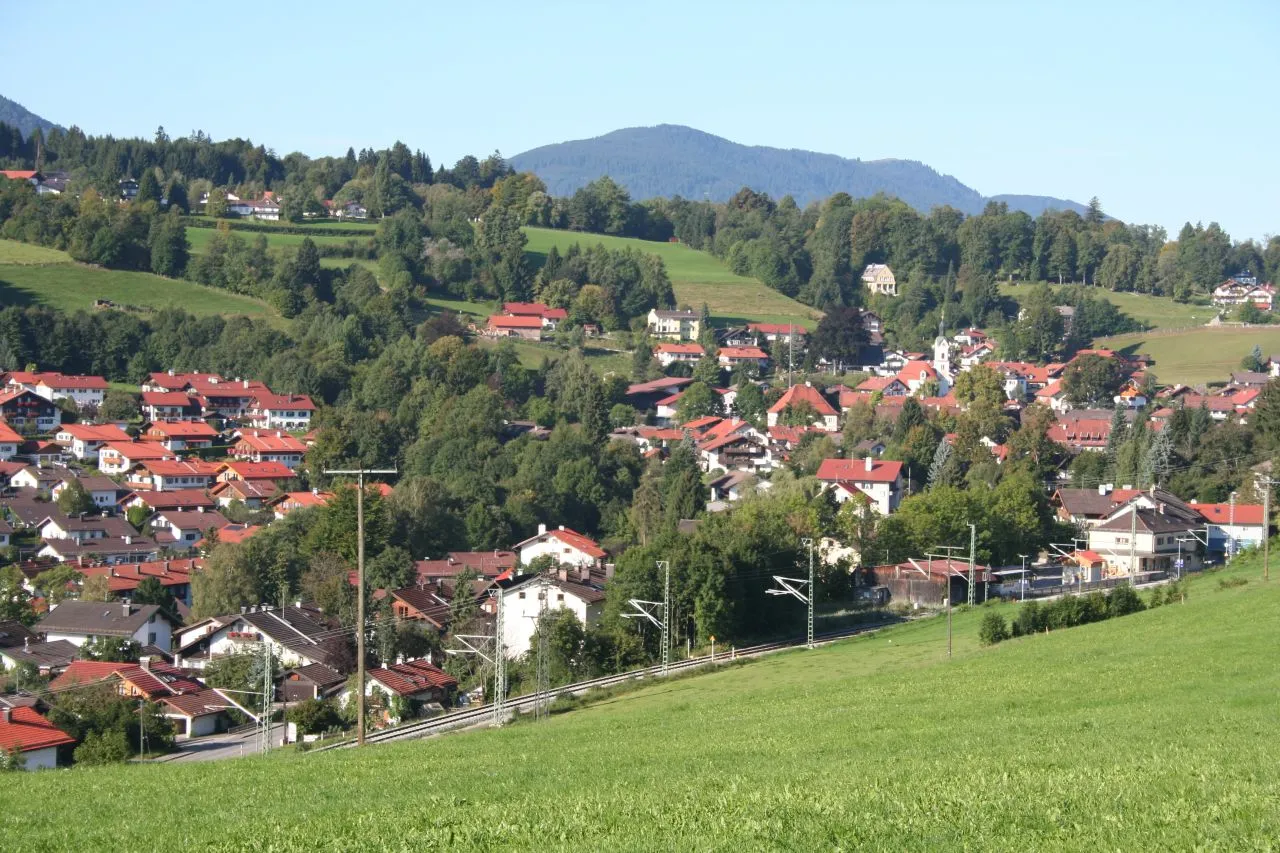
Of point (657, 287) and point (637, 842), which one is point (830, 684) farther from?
point (657, 287)

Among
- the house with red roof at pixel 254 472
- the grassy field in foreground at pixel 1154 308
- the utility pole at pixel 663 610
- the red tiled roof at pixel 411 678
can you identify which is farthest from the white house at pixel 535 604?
the grassy field in foreground at pixel 1154 308

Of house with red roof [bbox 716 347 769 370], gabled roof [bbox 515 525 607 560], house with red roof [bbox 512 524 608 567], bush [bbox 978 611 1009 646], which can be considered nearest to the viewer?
bush [bbox 978 611 1009 646]

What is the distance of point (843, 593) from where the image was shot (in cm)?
4653

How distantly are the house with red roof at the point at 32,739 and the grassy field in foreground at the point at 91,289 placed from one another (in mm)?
58902

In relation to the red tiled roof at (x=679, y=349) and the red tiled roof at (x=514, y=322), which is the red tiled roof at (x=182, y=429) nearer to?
the red tiled roof at (x=514, y=322)

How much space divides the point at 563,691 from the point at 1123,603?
1261 cm

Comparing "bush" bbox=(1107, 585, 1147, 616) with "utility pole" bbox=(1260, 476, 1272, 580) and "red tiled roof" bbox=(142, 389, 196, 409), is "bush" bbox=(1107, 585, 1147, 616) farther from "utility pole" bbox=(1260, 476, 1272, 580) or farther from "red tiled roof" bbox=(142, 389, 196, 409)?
"red tiled roof" bbox=(142, 389, 196, 409)

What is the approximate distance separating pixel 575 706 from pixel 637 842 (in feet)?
69.9

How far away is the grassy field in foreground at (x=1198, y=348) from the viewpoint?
87750 mm

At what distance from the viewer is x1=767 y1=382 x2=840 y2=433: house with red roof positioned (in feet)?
249

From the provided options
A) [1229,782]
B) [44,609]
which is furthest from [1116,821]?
[44,609]

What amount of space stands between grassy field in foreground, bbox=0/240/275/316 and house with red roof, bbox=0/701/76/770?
58902mm

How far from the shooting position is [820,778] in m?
11.4

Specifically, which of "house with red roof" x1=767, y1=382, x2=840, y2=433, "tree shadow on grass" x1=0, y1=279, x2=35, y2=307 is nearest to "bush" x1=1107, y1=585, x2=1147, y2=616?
"house with red roof" x1=767, y1=382, x2=840, y2=433
